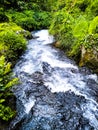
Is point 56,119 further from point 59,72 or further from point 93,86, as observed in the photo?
point 59,72

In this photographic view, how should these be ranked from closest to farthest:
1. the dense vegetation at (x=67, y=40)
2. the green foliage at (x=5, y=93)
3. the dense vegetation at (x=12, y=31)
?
the green foliage at (x=5, y=93), the dense vegetation at (x=12, y=31), the dense vegetation at (x=67, y=40)

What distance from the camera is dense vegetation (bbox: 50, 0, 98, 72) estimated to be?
10125mm

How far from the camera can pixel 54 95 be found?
316 inches

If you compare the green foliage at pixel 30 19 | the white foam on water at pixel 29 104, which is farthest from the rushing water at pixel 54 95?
the green foliage at pixel 30 19

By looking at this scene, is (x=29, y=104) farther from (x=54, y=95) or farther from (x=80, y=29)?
(x=80, y=29)

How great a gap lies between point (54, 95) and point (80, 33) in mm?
4428

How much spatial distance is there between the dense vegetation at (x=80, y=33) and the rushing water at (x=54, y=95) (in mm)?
496

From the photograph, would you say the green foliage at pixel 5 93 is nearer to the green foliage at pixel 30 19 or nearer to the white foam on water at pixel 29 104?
the white foam on water at pixel 29 104

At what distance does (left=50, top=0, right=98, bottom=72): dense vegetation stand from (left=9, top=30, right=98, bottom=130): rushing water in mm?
496

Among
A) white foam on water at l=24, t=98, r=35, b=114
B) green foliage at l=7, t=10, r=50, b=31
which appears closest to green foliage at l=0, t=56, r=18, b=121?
white foam on water at l=24, t=98, r=35, b=114

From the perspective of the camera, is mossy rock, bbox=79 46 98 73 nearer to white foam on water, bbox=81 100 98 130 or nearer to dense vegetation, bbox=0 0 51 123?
white foam on water, bbox=81 100 98 130

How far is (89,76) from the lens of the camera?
30.9ft

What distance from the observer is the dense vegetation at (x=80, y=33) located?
10125 millimetres

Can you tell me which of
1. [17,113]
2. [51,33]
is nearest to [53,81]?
[17,113]
